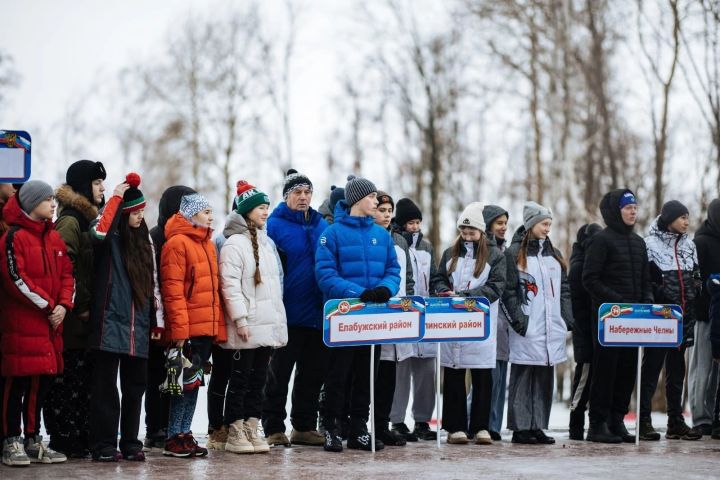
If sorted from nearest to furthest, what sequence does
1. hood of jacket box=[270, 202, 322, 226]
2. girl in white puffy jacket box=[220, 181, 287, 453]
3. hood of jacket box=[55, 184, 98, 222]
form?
hood of jacket box=[55, 184, 98, 222] < girl in white puffy jacket box=[220, 181, 287, 453] < hood of jacket box=[270, 202, 322, 226]

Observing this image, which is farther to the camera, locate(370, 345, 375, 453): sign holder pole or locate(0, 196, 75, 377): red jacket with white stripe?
locate(370, 345, 375, 453): sign holder pole

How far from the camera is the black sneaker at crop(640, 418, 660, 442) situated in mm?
10219

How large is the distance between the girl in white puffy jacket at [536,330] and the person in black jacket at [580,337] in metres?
0.36

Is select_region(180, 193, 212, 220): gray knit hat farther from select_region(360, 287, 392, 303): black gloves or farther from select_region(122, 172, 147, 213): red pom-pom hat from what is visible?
select_region(360, 287, 392, 303): black gloves

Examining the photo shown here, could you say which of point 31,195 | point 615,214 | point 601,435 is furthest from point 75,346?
point 615,214

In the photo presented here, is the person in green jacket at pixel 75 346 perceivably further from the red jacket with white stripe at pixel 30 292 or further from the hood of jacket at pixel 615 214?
the hood of jacket at pixel 615 214

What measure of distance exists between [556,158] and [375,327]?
15.3 m

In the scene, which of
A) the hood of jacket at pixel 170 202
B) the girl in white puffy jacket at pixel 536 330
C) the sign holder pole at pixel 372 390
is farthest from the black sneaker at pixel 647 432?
the hood of jacket at pixel 170 202

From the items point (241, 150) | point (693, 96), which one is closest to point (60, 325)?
point (693, 96)

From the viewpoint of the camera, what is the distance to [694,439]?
10242 millimetres

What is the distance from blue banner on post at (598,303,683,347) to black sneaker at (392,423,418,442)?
6.67ft

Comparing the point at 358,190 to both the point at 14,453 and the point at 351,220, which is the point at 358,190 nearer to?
the point at 351,220

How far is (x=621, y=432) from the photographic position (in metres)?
10.1

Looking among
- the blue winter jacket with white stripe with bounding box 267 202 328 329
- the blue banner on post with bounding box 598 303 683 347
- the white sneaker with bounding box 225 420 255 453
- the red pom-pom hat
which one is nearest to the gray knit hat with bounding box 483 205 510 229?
the blue banner on post with bounding box 598 303 683 347
